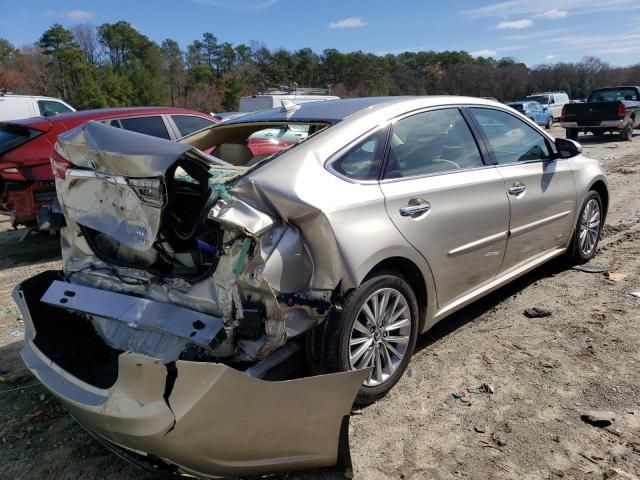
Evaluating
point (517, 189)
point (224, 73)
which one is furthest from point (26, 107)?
point (224, 73)

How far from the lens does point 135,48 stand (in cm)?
5744

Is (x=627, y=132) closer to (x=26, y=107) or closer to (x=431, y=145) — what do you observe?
(x=431, y=145)

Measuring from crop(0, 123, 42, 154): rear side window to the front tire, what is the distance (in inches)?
211

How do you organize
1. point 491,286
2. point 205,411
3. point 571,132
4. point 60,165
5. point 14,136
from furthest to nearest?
point 571,132 < point 14,136 < point 491,286 < point 60,165 < point 205,411

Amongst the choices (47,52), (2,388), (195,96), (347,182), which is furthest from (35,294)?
(47,52)

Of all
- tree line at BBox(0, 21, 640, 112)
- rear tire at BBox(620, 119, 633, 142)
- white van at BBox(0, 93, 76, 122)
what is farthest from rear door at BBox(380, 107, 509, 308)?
tree line at BBox(0, 21, 640, 112)

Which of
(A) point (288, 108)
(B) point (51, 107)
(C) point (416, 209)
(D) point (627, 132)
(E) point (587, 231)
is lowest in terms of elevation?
(D) point (627, 132)

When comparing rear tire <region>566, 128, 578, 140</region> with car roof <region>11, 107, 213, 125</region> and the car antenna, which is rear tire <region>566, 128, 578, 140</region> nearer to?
car roof <region>11, 107, 213, 125</region>

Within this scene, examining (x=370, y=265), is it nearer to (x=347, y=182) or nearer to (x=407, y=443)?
(x=347, y=182)

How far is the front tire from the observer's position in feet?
8.42

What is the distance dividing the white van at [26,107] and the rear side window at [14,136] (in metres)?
6.85

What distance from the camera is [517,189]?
380 centimetres

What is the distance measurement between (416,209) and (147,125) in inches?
209

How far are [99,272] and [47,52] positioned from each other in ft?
182
